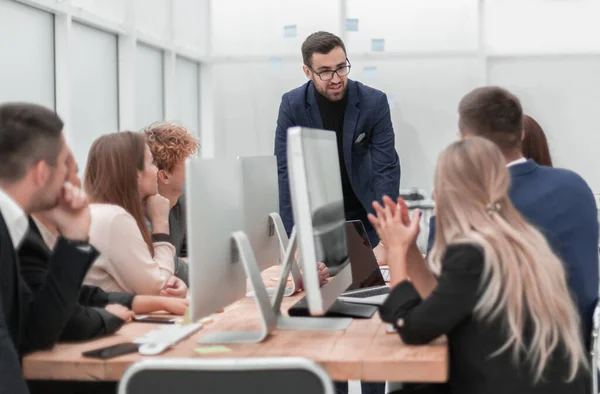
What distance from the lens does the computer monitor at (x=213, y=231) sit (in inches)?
69.7

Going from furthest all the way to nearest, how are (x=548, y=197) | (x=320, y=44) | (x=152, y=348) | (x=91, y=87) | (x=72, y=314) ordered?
(x=91, y=87) < (x=320, y=44) < (x=548, y=197) < (x=72, y=314) < (x=152, y=348)

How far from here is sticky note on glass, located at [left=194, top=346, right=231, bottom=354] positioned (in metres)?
1.85

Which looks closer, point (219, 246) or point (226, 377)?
point (226, 377)

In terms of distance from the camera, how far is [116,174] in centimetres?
245

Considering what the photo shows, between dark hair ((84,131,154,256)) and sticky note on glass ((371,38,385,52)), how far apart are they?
459 cm

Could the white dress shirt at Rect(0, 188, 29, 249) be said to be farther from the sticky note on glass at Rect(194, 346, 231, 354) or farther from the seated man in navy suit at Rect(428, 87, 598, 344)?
the seated man in navy suit at Rect(428, 87, 598, 344)

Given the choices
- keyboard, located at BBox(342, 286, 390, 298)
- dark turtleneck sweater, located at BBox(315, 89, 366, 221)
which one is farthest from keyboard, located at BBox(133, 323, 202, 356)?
dark turtleneck sweater, located at BBox(315, 89, 366, 221)

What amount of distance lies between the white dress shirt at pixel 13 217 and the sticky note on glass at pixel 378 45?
5.34 meters

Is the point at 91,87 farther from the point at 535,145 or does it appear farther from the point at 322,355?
the point at 322,355

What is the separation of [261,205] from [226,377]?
0.87 metres

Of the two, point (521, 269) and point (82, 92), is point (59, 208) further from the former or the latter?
point (82, 92)

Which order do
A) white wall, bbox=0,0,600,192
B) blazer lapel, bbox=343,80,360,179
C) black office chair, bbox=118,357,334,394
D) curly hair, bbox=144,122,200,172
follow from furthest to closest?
white wall, bbox=0,0,600,192, blazer lapel, bbox=343,80,360,179, curly hair, bbox=144,122,200,172, black office chair, bbox=118,357,334,394

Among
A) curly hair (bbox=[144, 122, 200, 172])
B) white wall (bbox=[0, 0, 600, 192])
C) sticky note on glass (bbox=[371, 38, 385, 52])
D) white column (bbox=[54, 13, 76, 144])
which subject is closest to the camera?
curly hair (bbox=[144, 122, 200, 172])

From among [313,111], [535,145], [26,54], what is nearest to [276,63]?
[26,54]
